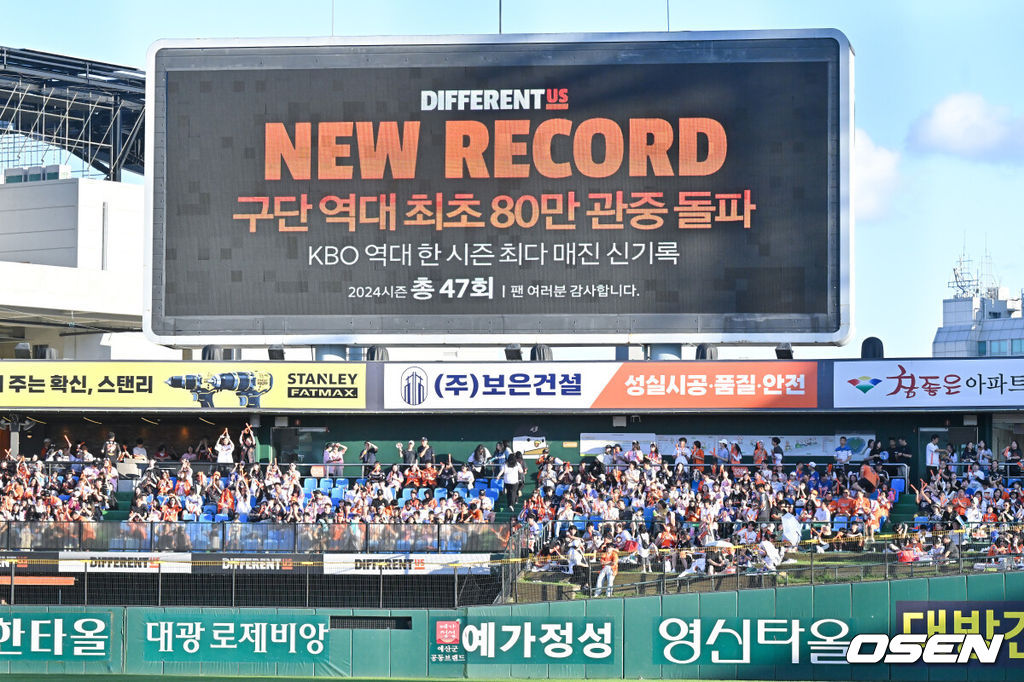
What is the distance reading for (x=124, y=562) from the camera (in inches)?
706

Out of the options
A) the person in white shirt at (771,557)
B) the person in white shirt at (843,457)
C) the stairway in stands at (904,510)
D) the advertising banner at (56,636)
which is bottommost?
the advertising banner at (56,636)

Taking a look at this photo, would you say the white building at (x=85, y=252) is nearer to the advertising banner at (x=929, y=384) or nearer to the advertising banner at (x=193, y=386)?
the advertising banner at (x=193, y=386)

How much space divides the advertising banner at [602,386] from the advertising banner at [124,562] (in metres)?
5.18

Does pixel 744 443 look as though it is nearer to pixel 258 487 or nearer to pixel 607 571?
pixel 607 571

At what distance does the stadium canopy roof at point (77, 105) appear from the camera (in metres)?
35.9

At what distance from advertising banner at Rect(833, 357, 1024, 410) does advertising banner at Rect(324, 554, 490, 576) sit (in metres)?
6.80

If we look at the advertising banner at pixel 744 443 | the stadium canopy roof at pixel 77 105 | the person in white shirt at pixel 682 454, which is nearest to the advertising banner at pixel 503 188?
the person in white shirt at pixel 682 454

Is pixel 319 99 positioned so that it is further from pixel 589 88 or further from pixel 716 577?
pixel 716 577

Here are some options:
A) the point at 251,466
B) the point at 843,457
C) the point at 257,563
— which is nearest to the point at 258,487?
the point at 251,466

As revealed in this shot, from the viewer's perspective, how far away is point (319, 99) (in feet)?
65.3

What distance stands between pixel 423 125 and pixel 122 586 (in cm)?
715

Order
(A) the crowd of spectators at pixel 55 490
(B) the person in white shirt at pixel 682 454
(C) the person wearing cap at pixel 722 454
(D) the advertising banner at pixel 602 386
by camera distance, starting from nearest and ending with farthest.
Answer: (A) the crowd of spectators at pixel 55 490 → (D) the advertising banner at pixel 602 386 → (B) the person in white shirt at pixel 682 454 → (C) the person wearing cap at pixel 722 454

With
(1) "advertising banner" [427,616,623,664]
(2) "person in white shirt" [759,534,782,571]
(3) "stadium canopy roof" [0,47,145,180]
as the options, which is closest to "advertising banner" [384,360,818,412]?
(2) "person in white shirt" [759,534,782,571]

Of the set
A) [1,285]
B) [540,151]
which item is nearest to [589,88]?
[540,151]
